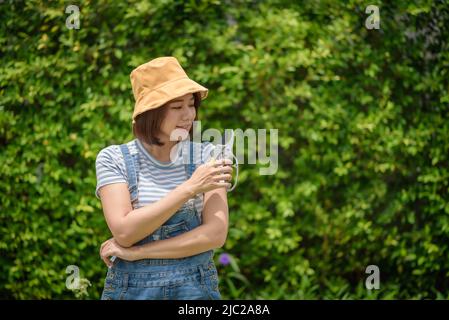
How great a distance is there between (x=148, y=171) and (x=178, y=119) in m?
0.24

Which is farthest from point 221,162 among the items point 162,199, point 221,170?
point 162,199

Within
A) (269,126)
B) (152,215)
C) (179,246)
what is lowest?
(269,126)

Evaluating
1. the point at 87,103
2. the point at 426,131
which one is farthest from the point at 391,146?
the point at 87,103

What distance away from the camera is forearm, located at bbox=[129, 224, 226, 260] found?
2.45 meters

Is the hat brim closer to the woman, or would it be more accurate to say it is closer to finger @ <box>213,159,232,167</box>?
the woman

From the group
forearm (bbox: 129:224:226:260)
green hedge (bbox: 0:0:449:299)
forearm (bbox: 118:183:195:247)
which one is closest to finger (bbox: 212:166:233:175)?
forearm (bbox: 118:183:195:247)

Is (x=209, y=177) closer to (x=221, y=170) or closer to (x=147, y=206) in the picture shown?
(x=221, y=170)

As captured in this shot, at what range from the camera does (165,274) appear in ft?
8.09

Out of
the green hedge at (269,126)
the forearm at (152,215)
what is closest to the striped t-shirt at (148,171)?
the forearm at (152,215)

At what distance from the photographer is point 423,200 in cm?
507

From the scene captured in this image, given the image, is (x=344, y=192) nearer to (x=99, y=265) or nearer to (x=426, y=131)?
(x=426, y=131)

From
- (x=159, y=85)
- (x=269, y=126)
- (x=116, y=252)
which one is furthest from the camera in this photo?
(x=269, y=126)

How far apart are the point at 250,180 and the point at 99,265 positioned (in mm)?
1309

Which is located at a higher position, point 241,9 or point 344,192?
point 241,9
